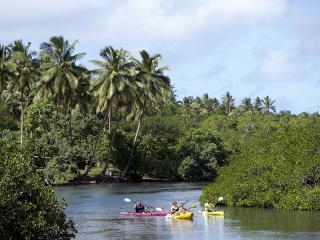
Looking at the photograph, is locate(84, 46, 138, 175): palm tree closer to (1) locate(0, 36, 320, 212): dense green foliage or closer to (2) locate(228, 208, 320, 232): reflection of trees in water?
(1) locate(0, 36, 320, 212): dense green foliage

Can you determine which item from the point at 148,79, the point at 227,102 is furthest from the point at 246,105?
the point at 148,79

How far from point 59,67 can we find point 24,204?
A: 4677 cm

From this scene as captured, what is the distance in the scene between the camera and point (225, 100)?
14675cm

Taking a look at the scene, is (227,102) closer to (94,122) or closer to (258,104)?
(258,104)

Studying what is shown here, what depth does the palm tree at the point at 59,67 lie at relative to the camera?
218 ft

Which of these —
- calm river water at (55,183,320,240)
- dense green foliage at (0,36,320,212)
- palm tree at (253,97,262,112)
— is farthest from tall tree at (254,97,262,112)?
calm river water at (55,183,320,240)

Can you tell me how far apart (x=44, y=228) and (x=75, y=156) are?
1928 inches

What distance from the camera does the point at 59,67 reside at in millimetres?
66938

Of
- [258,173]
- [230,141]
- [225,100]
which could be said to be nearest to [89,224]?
[258,173]

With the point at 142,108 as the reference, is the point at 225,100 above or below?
above

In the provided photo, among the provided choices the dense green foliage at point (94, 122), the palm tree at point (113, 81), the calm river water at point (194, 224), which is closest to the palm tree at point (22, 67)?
the dense green foliage at point (94, 122)

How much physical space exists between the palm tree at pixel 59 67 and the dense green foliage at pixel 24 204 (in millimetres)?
44063

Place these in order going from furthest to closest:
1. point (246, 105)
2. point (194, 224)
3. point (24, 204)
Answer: point (246, 105)
point (194, 224)
point (24, 204)

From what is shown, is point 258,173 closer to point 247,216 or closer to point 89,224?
point 247,216
